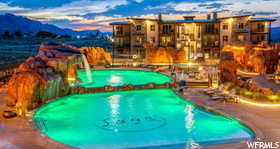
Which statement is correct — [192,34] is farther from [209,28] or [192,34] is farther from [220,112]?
[220,112]

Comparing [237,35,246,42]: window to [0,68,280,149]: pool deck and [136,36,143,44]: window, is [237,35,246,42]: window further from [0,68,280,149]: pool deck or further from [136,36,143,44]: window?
[0,68,280,149]: pool deck

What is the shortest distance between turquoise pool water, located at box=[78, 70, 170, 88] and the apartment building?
8568 millimetres

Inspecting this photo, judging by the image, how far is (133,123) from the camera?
39.7 ft

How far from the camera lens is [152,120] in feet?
41.3

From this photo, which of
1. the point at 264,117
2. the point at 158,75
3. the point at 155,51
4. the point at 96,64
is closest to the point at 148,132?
the point at 264,117

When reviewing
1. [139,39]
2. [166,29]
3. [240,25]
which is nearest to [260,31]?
[240,25]

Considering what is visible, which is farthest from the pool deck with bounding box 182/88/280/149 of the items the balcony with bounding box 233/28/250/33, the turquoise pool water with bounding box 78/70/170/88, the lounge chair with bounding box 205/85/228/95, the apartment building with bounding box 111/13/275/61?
the balcony with bounding box 233/28/250/33

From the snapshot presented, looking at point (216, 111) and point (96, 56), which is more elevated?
point (96, 56)

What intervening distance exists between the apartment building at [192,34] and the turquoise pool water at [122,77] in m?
8.57

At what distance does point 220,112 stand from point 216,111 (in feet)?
0.77

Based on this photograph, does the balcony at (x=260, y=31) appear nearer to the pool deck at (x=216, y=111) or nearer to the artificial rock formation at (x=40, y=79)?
the pool deck at (x=216, y=111)

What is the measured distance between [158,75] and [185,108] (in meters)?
11.5

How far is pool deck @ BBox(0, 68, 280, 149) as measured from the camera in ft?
28.7

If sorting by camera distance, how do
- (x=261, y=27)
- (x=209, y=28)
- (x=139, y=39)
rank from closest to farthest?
(x=261, y=27)
(x=209, y=28)
(x=139, y=39)
